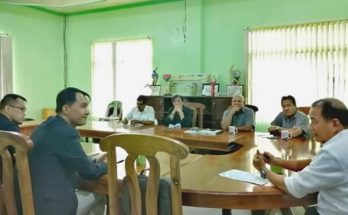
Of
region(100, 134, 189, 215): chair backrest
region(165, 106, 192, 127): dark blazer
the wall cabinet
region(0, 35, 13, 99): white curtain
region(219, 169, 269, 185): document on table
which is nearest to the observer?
region(100, 134, 189, 215): chair backrest

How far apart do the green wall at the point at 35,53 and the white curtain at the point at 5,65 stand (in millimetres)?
139

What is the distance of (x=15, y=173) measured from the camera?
1.68 meters

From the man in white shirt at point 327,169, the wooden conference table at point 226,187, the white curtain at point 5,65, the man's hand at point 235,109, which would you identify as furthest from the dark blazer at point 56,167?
the white curtain at point 5,65

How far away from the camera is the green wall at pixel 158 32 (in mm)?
5035

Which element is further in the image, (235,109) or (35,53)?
(35,53)

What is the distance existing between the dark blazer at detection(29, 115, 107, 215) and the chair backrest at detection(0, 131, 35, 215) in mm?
84

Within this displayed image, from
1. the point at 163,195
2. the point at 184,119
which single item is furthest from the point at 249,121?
the point at 163,195

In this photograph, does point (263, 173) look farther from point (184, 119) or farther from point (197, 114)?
point (197, 114)

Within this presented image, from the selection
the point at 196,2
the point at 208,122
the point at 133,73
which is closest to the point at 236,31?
the point at 196,2

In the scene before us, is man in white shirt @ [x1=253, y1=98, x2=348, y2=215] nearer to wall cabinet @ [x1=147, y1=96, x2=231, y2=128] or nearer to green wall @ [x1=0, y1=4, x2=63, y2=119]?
wall cabinet @ [x1=147, y1=96, x2=231, y2=128]

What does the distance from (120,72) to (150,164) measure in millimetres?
5353

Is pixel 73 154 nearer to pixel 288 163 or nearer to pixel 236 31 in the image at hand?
pixel 288 163

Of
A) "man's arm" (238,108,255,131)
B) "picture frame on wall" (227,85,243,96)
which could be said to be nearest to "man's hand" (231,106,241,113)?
"man's arm" (238,108,255,131)

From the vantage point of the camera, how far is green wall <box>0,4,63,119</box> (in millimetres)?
5906
